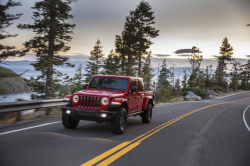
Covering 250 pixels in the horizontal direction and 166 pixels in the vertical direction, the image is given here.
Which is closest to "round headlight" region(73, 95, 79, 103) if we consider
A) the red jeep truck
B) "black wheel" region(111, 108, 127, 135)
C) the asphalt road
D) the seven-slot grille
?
the red jeep truck

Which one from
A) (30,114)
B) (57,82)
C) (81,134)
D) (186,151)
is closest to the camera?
(186,151)

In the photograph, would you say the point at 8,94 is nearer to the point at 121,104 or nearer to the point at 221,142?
the point at 121,104

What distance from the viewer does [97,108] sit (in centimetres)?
787

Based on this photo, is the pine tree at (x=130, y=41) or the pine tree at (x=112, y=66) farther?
the pine tree at (x=112, y=66)

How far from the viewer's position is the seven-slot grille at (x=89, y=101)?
790 cm

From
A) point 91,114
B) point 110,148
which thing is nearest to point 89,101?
point 91,114

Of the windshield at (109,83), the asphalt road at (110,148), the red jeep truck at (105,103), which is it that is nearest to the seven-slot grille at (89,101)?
the red jeep truck at (105,103)

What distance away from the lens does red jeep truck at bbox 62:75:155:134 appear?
7.83 meters

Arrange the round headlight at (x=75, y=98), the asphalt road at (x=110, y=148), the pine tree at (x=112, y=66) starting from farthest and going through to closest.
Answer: the pine tree at (x=112, y=66) → the round headlight at (x=75, y=98) → the asphalt road at (x=110, y=148)

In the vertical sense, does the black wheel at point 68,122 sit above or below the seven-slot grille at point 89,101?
below

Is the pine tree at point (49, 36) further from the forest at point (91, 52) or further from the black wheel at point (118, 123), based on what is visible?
the black wheel at point (118, 123)

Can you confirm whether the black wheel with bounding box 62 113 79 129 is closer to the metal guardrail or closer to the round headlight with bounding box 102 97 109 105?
the round headlight with bounding box 102 97 109 105

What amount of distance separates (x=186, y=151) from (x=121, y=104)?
2507 millimetres

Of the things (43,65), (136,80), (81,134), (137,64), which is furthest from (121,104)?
(137,64)
